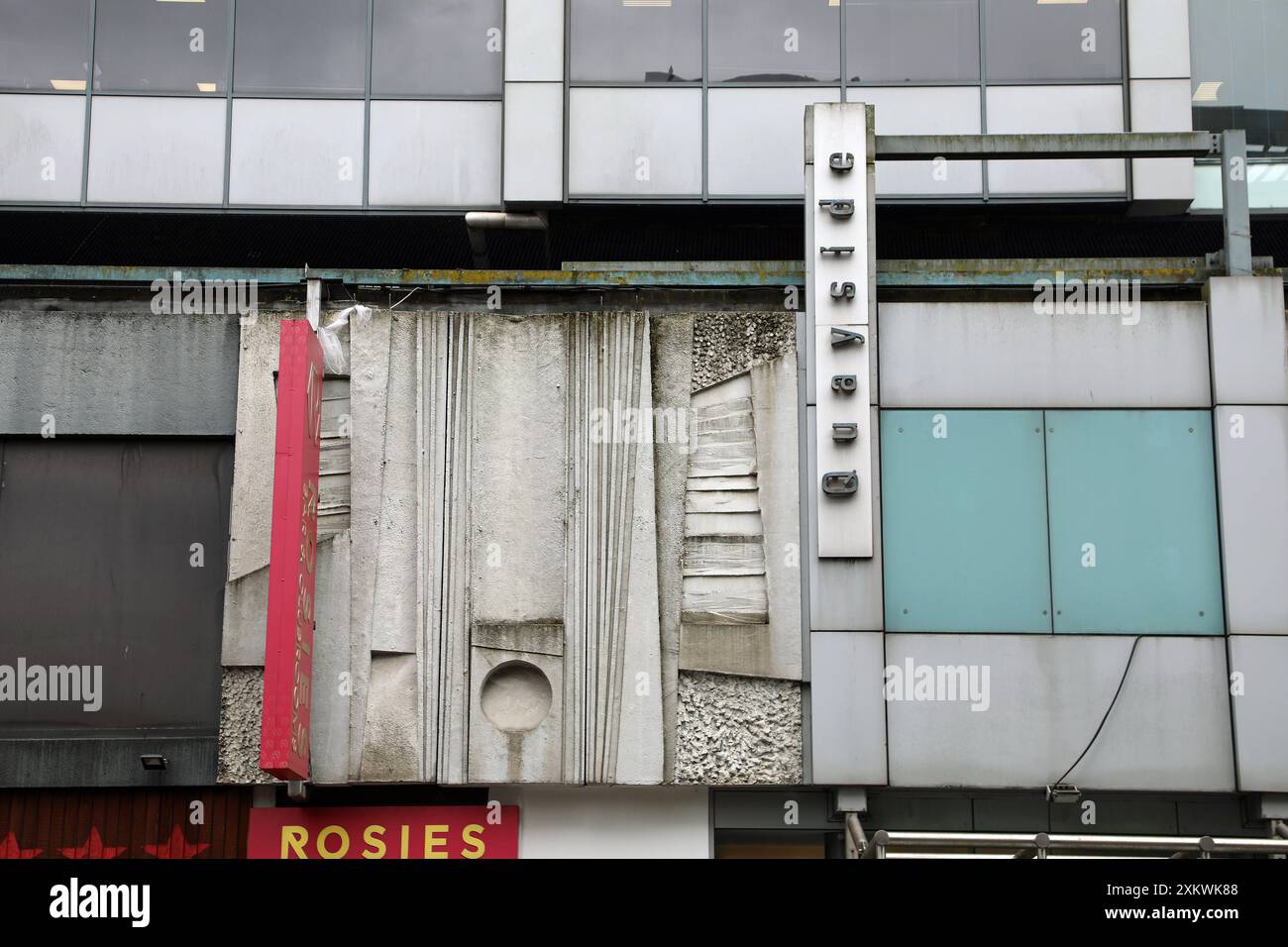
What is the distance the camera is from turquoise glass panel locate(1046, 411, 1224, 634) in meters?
15.6

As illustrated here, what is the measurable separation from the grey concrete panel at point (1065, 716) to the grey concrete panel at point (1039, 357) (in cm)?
241

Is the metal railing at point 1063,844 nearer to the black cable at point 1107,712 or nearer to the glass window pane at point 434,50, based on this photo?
the black cable at point 1107,712

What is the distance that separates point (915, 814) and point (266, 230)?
1073 centimetres

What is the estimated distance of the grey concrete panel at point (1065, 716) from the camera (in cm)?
1516

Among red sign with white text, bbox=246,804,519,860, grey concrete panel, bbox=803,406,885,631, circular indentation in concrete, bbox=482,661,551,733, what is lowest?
red sign with white text, bbox=246,804,519,860

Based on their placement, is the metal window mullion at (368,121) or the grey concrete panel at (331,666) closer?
the grey concrete panel at (331,666)

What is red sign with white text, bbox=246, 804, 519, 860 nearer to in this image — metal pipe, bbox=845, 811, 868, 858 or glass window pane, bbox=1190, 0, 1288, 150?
metal pipe, bbox=845, 811, 868, 858

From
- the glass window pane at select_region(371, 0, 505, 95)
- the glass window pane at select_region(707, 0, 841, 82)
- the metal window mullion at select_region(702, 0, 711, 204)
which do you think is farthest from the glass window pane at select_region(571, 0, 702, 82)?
the glass window pane at select_region(371, 0, 505, 95)

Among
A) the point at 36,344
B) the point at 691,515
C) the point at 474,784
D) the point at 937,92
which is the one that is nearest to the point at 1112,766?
the point at 691,515

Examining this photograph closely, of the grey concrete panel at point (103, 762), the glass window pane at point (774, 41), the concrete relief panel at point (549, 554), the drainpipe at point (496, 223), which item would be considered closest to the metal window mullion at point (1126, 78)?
the glass window pane at point (774, 41)

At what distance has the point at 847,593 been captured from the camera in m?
15.5

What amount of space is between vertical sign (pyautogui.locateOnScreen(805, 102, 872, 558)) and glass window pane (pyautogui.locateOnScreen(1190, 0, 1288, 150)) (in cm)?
598

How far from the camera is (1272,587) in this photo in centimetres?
1546

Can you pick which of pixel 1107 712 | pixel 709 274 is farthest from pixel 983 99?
pixel 1107 712
